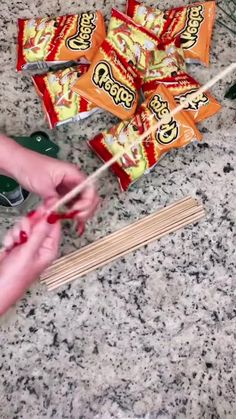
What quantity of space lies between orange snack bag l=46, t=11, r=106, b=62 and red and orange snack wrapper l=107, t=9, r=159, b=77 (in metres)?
0.03

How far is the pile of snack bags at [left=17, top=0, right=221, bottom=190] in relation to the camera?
86cm

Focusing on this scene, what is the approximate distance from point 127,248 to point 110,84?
0.28 metres

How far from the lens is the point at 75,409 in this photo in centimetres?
73

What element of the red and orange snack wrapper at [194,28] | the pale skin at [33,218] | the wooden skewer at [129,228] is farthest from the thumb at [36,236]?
the red and orange snack wrapper at [194,28]

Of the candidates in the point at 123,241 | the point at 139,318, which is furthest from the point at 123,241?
the point at 139,318

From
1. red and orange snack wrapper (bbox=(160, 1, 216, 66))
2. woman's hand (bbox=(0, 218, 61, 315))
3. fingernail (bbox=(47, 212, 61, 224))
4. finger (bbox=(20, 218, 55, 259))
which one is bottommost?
woman's hand (bbox=(0, 218, 61, 315))

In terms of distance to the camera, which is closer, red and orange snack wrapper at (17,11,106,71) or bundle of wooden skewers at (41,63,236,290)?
bundle of wooden skewers at (41,63,236,290)

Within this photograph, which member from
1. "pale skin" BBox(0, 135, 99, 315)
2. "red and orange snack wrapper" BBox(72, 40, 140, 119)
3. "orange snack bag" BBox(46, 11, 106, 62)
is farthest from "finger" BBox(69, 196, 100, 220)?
"orange snack bag" BBox(46, 11, 106, 62)

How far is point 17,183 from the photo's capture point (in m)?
0.79

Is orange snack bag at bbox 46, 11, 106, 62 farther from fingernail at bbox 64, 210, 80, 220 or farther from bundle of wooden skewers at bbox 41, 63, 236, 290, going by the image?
fingernail at bbox 64, 210, 80, 220

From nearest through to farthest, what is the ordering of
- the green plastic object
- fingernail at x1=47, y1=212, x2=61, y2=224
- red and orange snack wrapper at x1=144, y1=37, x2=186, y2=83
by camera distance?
1. fingernail at x1=47, y1=212, x2=61, y2=224
2. the green plastic object
3. red and orange snack wrapper at x1=144, y1=37, x2=186, y2=83

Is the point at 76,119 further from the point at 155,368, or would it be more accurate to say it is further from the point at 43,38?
the point at 155,368

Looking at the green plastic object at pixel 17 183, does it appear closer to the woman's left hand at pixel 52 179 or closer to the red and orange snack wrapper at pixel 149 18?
the woman's left hand at pixel 52 179

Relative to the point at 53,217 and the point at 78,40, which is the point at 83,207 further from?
the point at 78,40
